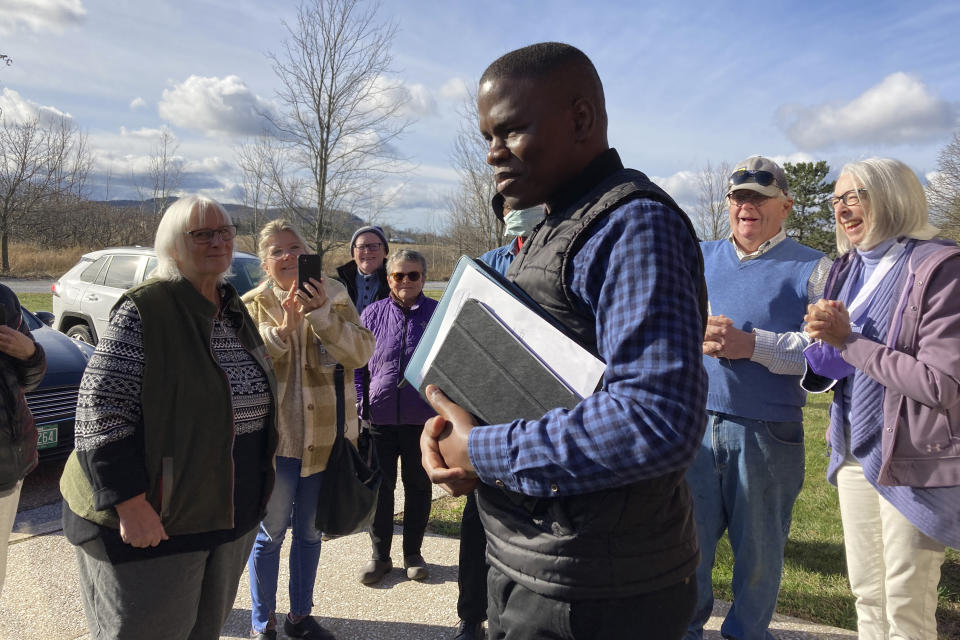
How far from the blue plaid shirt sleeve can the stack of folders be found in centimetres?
7

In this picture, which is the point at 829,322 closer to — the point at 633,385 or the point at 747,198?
the point at 747,198

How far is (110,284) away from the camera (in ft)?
32.8

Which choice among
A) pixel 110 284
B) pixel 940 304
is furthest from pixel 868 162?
pixel 110 284

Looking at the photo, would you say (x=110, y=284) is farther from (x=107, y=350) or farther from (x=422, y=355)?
(x=422, y=355)

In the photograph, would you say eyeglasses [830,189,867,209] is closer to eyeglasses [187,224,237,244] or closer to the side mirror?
eyeglasses [187,224,237,244]

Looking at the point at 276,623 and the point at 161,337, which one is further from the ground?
the point at 161,337

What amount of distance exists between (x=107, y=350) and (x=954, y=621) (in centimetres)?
424

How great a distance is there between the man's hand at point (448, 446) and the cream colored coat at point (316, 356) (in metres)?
1.90

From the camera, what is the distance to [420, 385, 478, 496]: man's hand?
1293 mm

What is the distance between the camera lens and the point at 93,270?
34.3 feet

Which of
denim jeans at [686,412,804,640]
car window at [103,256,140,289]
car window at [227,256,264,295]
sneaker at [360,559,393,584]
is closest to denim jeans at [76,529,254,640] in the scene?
sneaker at [360,559,393,584]

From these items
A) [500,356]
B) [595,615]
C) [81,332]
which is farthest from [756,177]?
[81,332]

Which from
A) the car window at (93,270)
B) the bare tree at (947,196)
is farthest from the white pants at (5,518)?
the bare tree at (947,196)

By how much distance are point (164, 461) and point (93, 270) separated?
10.1m
